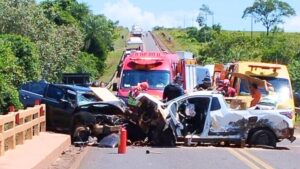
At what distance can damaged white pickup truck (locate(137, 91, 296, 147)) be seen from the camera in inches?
883

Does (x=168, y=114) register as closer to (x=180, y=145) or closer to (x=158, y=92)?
(x=180, y=145)

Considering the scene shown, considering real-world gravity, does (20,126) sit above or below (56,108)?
below

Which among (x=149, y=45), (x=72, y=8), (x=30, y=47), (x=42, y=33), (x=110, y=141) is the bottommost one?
(x=110, y=141)

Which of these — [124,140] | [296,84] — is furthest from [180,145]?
[296,84]

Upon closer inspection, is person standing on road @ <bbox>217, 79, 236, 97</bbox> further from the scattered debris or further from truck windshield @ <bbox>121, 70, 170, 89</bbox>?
the scattered debris

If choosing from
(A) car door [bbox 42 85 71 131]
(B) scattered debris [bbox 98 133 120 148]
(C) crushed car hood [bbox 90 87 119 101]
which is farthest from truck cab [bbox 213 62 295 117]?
(B) scattered debris [bbox 98 133 120 148]

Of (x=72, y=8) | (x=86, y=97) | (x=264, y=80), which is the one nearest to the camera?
(x=264, y=80)

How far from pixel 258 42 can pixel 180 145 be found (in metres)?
79.2

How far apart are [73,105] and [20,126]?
6.51m

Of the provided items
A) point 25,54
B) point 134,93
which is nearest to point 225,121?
point 134,93

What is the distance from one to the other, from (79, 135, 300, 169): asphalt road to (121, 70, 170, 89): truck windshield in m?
8.44

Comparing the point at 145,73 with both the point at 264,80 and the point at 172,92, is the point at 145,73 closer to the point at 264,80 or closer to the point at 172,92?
the point at 264,80

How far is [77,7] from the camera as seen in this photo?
100188 mm

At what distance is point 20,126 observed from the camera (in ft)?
62.4
